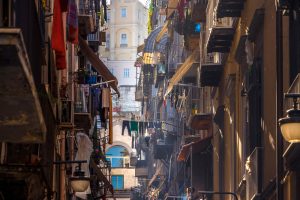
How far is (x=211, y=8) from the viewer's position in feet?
81.2

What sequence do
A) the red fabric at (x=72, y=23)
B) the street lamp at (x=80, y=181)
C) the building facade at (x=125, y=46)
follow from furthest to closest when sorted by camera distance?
1. the building facade at (x=125, y=46)
2. the red fabric at (x=72, y=23)
3. the street lamp at (x=80, y=181)

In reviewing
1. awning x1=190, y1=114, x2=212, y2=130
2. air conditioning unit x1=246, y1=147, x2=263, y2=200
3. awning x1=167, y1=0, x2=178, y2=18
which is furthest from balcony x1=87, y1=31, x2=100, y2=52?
air conditioning unit x1=246, y1=147, x2=263, y2=200

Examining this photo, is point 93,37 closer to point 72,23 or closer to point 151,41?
point 72,23

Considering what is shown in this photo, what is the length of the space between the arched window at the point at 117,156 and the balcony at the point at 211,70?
6538cm

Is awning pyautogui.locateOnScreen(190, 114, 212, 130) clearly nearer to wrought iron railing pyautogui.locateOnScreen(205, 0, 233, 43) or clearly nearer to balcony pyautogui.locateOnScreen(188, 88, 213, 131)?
balcony pyautogui.locateOnScreen(188, 88, 213, 131)

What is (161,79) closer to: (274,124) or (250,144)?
(250,144)

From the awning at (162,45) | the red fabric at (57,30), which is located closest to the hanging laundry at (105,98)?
the red fabric at (57,30)

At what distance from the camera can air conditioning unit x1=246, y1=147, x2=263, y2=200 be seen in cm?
1861

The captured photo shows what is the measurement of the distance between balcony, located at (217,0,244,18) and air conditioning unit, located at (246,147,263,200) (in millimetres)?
3365

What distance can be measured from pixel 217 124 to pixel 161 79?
85.2ft

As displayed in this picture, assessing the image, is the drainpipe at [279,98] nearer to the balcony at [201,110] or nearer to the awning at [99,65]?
the awning at [99,65]

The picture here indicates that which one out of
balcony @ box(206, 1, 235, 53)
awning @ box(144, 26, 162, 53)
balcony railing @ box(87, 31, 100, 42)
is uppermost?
awning @ box(144, 26, 162, 53)

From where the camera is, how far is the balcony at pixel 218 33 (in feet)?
78.0

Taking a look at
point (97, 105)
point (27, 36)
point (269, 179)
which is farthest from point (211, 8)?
point (97, 105)
